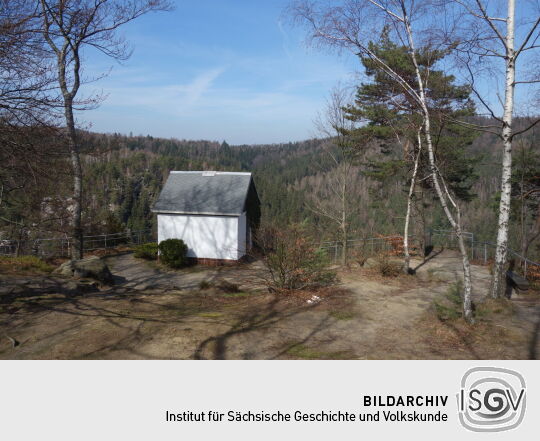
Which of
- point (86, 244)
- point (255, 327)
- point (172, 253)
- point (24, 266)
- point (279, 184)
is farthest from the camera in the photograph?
point (279, 184)

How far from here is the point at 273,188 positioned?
103188 mm

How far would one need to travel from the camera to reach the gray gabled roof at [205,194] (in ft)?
60.7

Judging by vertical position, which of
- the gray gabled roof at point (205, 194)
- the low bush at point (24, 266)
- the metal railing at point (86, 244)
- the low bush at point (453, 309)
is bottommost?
the metal railing at point (86, 244)

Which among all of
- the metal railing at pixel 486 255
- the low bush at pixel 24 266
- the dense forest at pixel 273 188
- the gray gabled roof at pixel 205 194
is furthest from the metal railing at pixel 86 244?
the metal railing at pixel 486 255

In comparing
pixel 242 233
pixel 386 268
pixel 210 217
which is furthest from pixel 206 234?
pixel 386 268

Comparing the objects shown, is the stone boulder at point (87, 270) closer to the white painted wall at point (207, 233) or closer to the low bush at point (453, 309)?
the white painted wall at point (207, 233)

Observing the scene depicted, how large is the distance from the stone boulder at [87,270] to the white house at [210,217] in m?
5.52

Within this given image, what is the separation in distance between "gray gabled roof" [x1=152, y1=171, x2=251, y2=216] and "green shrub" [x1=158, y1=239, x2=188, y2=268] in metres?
1.77

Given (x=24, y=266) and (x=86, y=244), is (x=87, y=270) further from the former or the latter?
(x=86, y=244)

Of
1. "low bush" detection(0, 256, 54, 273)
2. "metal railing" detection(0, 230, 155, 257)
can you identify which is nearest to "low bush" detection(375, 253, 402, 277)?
"low bush" detection(0, 256, 54, 273)

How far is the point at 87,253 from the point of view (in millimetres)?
19812

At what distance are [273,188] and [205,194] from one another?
84.0m

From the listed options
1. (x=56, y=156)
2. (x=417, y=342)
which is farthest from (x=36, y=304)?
(x=417, y=342)

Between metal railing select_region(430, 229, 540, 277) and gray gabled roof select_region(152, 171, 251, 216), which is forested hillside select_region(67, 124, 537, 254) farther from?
gray gabled roof select_region(152, 171, 251, 216)
